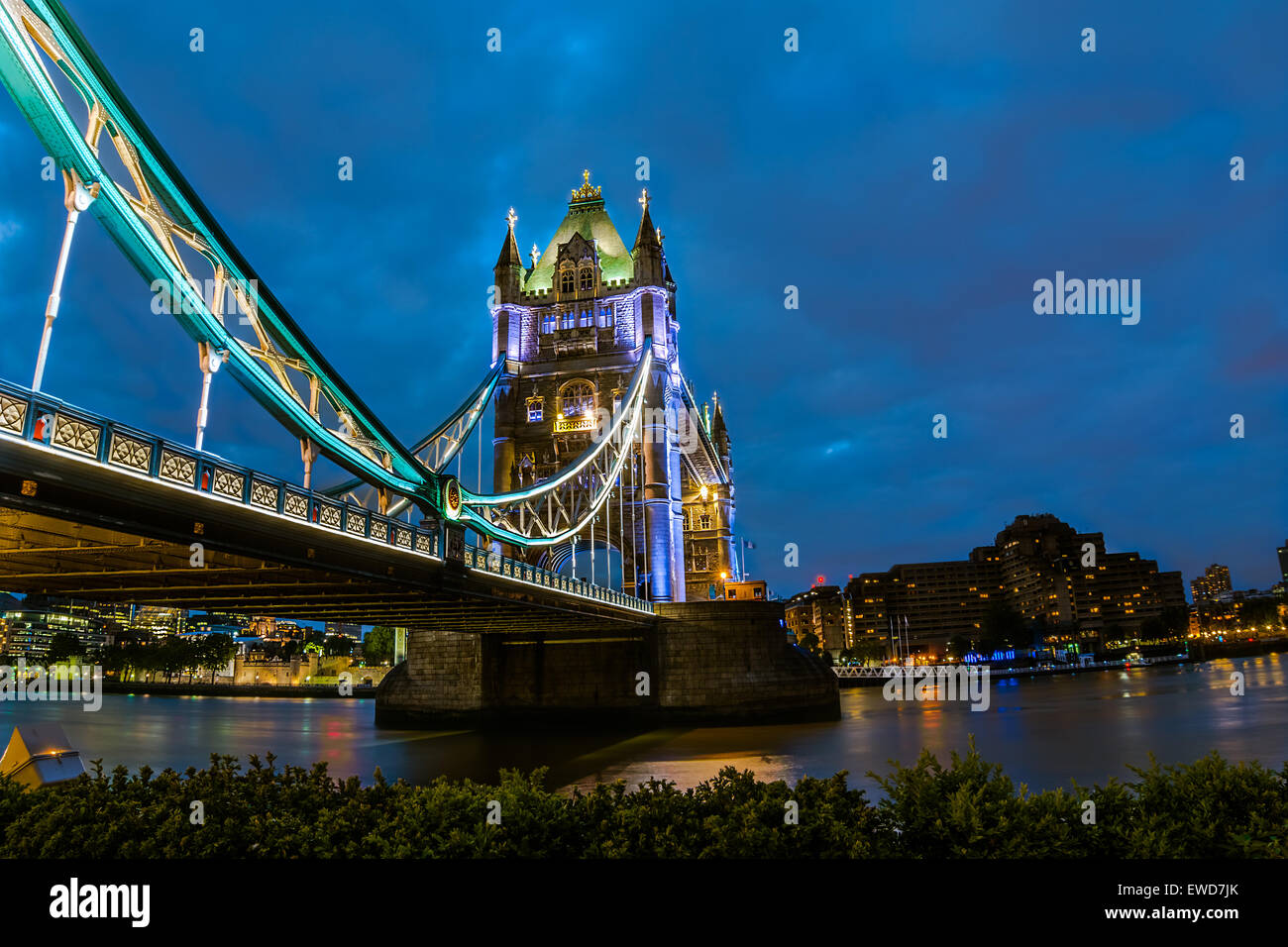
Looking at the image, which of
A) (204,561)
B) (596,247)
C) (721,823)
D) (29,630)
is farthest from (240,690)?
(29,630)

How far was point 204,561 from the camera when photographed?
16609 mm

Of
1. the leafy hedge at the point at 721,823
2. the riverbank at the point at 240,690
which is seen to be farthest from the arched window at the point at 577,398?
the leafy hedge at the point at 721,823

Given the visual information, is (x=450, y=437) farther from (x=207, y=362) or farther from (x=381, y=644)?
(x=381, y=644)

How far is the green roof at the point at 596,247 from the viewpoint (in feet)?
221

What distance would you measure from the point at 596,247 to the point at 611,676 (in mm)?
38064

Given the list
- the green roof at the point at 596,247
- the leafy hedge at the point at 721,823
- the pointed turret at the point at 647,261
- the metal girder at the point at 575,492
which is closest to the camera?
the leafy hedge at the point at 721,823

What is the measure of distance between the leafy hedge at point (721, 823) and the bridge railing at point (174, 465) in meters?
5.35

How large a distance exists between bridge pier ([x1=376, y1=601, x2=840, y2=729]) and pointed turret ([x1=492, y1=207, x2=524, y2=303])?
1229 inches

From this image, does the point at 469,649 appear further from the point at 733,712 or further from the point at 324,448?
the point at 324,448

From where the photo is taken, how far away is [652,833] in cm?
646

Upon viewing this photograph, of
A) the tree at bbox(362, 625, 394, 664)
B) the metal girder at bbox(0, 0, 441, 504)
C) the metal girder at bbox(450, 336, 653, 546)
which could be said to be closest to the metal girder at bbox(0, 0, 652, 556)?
the metal girder at bbox(0, 0, 441, 504)

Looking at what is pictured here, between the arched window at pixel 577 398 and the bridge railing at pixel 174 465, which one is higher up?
the arched window at pixel 577 398

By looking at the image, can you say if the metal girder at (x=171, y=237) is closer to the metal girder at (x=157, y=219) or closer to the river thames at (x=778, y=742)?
the metal girder at (x=157, y=219)
